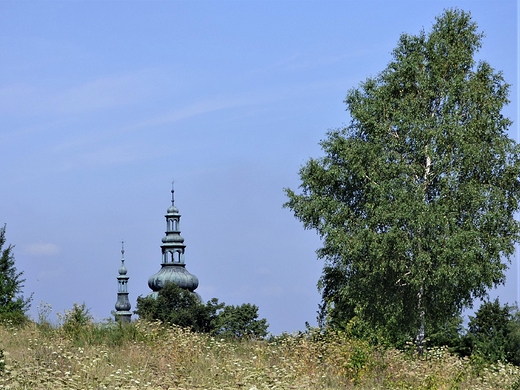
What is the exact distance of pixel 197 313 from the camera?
68.1m

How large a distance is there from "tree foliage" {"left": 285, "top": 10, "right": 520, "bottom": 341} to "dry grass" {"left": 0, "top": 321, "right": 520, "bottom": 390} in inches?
372

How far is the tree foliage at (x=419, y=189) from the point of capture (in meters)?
26.4

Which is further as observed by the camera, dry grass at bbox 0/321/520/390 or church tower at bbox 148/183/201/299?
church tower at bbox 148/183/201/299

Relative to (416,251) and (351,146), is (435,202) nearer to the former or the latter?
(416,251)

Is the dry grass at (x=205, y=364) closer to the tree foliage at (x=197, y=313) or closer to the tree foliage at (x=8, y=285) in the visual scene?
the tree foliage at (x=8, y=285)

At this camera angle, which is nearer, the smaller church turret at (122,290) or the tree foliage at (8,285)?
the tree foliage at (8,285)

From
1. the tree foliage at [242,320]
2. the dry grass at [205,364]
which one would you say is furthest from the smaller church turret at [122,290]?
the dry grass at [205,364]

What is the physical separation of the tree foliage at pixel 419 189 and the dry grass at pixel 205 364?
9449 millimetres

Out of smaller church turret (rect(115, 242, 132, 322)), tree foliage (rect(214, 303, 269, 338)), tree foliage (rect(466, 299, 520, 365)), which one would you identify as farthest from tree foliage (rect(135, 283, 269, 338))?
smaller church turret (rect(115, 242, 132, 322))

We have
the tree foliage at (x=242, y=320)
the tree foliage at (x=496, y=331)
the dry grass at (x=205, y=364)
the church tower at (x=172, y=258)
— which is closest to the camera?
the dry grass at (x=205, y=364)

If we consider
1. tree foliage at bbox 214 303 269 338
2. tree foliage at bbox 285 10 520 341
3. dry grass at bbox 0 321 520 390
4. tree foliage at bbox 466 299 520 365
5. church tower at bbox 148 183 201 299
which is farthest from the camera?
church tower at bbox 148 183 201 299

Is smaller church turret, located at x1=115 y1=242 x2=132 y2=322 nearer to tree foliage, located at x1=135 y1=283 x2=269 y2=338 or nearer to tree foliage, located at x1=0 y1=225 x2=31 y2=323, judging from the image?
tree foliage, located at x1=135 y1=283 x2=269 y2=338

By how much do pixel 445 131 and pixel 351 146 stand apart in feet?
11.1

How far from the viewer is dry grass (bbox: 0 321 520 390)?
12.0 m
